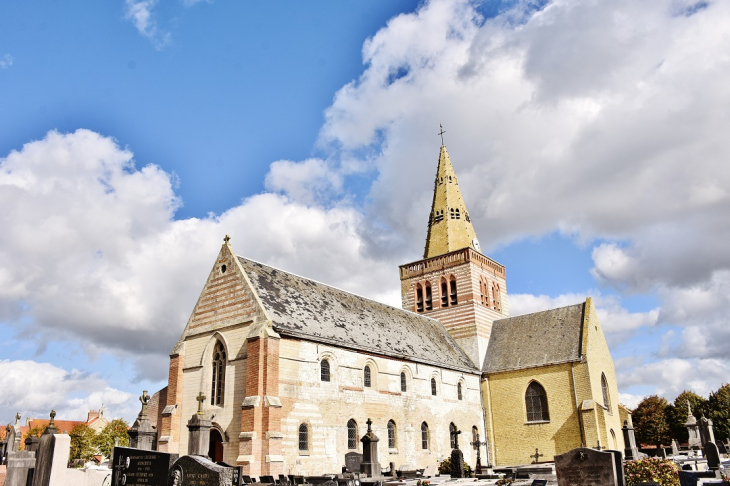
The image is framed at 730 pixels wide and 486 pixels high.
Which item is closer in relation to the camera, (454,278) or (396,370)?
(396,370)

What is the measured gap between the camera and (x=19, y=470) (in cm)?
1407

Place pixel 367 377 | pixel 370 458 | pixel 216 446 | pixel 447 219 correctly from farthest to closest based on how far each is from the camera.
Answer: pixel 447 219
pixel 367 377
pixel 216 446
pixel 370 458

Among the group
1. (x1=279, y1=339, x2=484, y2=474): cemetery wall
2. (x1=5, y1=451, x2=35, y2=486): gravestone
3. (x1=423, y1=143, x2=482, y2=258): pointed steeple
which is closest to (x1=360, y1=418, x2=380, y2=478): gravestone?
(x1=279, y1=339, x2=484, y2=474): cemetery wall

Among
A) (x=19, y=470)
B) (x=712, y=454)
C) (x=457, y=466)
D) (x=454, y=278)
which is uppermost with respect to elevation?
(x=454, y=278)

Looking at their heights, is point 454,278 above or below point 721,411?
above

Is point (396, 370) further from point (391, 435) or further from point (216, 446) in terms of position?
point (216, 446)

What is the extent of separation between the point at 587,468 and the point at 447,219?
34.8 m

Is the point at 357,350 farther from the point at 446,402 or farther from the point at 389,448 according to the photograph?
the point at 446,402

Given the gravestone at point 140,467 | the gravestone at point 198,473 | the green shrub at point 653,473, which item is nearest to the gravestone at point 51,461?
the gravestone at point 140,467

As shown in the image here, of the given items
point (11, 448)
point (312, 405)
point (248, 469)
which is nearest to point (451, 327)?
point (312, 405)

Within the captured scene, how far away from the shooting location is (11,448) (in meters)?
25.1

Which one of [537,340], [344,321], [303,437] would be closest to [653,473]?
[303,437]

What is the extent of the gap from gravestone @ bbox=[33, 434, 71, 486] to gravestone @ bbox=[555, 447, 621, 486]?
11.2 m

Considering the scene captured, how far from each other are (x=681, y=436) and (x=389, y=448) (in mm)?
44676
